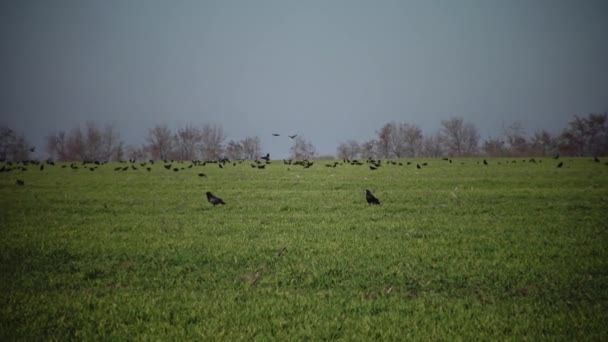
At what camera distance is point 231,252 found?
892 centimetres

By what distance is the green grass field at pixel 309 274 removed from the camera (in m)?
5.14

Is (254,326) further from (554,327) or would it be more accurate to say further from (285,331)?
(554,327)

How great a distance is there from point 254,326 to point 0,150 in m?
121

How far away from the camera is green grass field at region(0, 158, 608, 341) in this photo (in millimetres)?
5141

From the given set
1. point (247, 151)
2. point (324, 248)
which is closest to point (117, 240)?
point (324, 248)

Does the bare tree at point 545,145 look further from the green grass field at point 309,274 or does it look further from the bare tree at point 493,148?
the green grass field at point 309,274

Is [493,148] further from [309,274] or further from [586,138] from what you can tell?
[309,274]

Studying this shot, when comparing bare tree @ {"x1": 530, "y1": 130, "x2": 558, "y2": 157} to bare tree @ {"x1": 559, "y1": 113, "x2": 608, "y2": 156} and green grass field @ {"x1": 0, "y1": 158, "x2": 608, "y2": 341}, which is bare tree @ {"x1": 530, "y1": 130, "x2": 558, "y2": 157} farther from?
green grass field @ {"x1": 0, "y1": 158, "x2": 608, "y2": 341}

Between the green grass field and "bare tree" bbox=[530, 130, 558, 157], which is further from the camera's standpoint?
"bare tree" bbox=[530, 130, 558, 157]

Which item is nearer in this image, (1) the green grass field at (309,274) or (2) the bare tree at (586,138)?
(1) the green grass field at (309,274)

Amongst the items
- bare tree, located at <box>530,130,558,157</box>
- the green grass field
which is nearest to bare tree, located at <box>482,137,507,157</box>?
bare tree, located at <box>530,130,558,157</box>

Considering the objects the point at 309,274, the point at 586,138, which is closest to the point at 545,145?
the point at 586,138

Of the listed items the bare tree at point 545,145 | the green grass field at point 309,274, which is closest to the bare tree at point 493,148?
the bare tree at point 545,145

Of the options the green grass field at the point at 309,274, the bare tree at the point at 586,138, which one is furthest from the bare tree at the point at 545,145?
the green grass field at the point at 309,274
